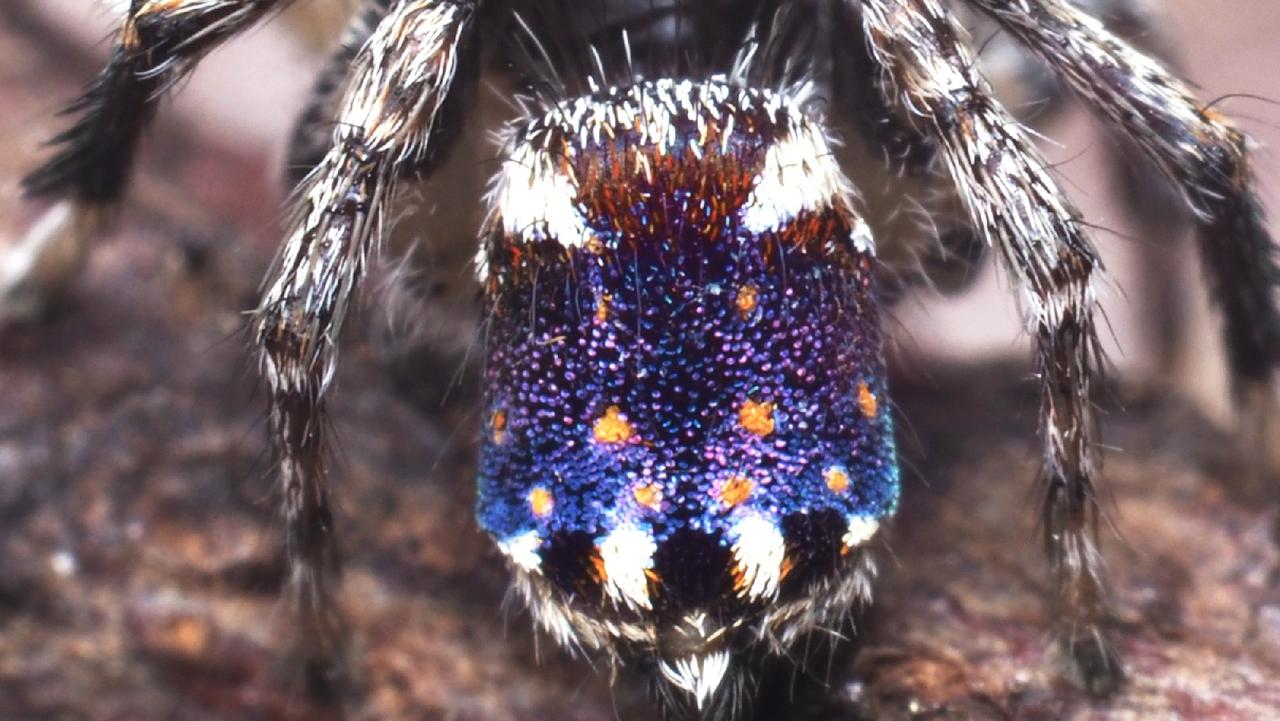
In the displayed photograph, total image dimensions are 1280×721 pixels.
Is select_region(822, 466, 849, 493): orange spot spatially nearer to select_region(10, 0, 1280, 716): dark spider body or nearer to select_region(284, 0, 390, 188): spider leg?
select_region(10, 0, 1280, 716): dark spider body

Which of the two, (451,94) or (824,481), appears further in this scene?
(451,94)

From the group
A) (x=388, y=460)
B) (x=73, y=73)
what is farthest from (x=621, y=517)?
(x=73, y=73)

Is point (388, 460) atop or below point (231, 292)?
below

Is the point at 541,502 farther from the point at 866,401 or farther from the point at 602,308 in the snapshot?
the point at 866,401

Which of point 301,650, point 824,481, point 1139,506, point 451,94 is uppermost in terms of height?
point 451,94

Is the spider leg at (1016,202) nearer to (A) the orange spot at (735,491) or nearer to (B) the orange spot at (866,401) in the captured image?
(B) the orange spot at (866,401)

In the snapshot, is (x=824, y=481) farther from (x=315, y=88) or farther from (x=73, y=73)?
(x=73, y=73)

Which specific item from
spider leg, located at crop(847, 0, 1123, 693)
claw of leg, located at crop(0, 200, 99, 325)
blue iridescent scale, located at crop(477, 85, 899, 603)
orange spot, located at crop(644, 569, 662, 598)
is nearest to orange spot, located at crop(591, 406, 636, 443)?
blue iridescent scale, located at crop(477, 85, 899, 603)
